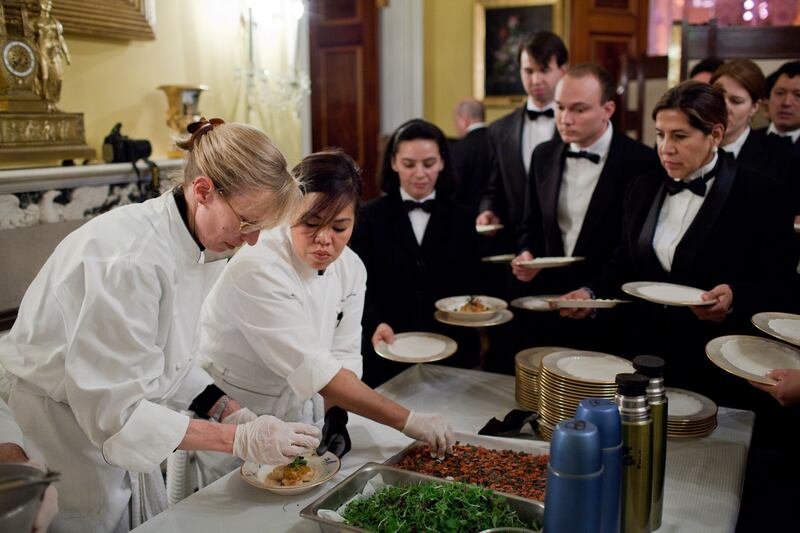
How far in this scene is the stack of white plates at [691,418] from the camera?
1.82m

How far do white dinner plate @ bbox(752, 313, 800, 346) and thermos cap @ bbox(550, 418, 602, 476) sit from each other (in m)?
0.91

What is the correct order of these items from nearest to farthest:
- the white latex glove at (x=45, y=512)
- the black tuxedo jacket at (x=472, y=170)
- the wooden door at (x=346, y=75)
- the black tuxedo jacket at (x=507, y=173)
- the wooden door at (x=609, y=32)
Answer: the white latex glove at (x=45, y=512)
the black tuxedo jacket at (x=507, y=173)
the black tuxedo jacket at (x=472, y=170)
the wooden door at (x=346, y=75)
the wooden door at (x=609, y=32)

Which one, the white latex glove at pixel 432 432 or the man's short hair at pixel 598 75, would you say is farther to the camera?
the man's short hair at pixel 598 75

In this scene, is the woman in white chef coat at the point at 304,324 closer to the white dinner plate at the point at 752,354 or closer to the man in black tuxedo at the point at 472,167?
the white dinner plate at the point at 752,354

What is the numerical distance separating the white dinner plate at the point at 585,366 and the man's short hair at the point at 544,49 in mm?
1960

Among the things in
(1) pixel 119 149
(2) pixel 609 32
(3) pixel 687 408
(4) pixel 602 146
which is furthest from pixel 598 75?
(2) pixel 609 32

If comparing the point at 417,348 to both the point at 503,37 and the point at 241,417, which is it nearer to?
the point at 241,417

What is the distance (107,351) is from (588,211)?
2.04 meters

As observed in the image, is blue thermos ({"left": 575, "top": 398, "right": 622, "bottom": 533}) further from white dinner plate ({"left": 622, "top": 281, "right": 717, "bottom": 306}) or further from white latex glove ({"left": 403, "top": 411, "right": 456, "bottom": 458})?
white dinner plate ({"left": 622, "top": 281, "right": 717, "bottom": 306})

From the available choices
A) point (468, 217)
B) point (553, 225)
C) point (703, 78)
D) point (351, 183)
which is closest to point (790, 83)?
point (703, 78)

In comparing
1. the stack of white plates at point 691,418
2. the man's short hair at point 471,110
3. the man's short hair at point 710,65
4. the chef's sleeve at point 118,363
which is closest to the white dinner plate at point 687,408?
the stack of white plates at point 691,418

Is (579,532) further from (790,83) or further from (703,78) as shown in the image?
(703,78)

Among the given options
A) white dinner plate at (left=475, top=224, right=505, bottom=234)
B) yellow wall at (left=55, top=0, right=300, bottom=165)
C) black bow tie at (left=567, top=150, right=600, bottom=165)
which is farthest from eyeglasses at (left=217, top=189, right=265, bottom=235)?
yellow wall at (left=55, top=0, right=300, bottom=165)

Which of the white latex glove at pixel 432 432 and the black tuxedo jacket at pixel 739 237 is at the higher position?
the black tuxedo jacket at pixel 739 237
